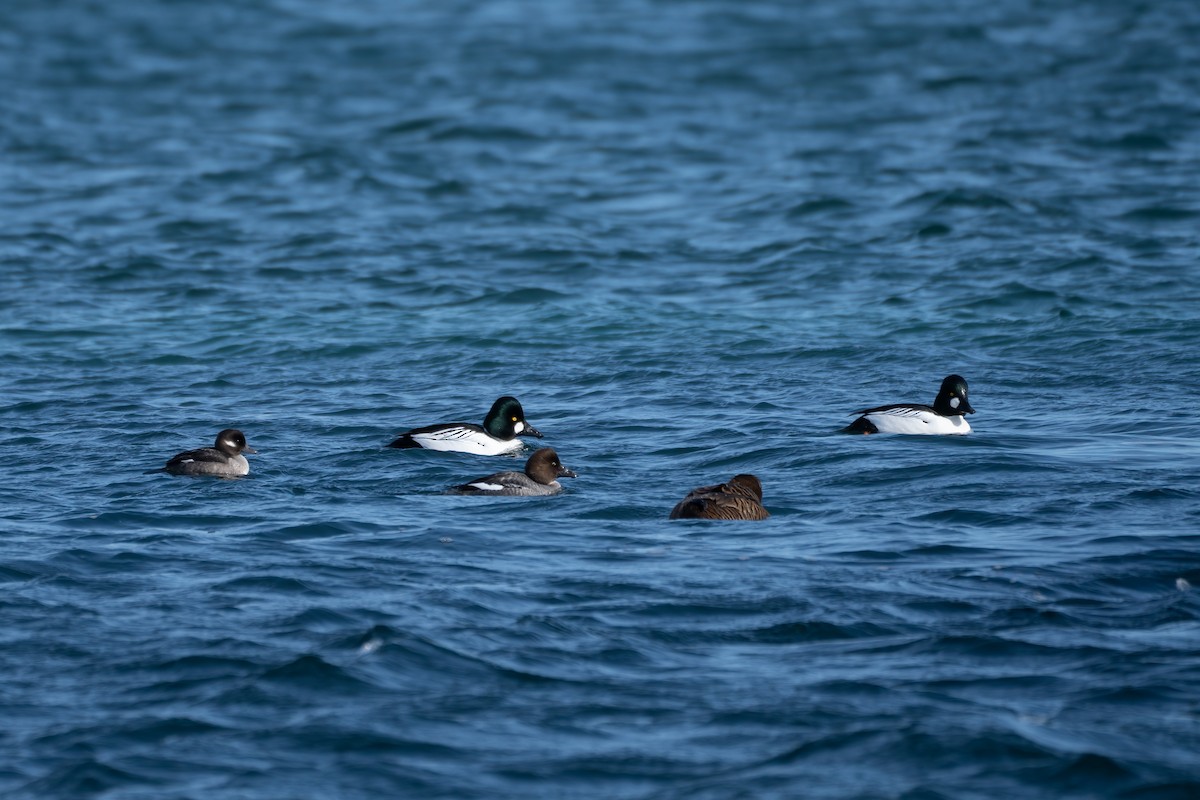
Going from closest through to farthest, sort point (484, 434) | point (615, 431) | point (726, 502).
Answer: point (726, 502) → point (484, 434) → point (615, 431)

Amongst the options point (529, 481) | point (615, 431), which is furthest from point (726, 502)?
point (615, 431)

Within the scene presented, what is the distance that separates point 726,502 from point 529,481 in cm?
218

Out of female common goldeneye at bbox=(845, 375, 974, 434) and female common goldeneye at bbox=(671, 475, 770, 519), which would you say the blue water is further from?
female common goldeneye at bbox=(845, 375, 974, 434)

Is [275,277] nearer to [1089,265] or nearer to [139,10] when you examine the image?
[1089,265]

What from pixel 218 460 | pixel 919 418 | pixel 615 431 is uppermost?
pixel 218 460

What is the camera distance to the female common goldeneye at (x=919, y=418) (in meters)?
15.1

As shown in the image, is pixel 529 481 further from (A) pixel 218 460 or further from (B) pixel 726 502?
(A) pixel 218 460

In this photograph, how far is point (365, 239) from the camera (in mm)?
27547

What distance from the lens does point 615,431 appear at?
1593 centimetres

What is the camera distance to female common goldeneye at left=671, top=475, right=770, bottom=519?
11969mm

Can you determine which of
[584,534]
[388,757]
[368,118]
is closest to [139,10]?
[368,118]

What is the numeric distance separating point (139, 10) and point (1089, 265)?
4198 cm

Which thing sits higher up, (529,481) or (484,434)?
(529,481)

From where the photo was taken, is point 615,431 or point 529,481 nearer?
point 529,481
